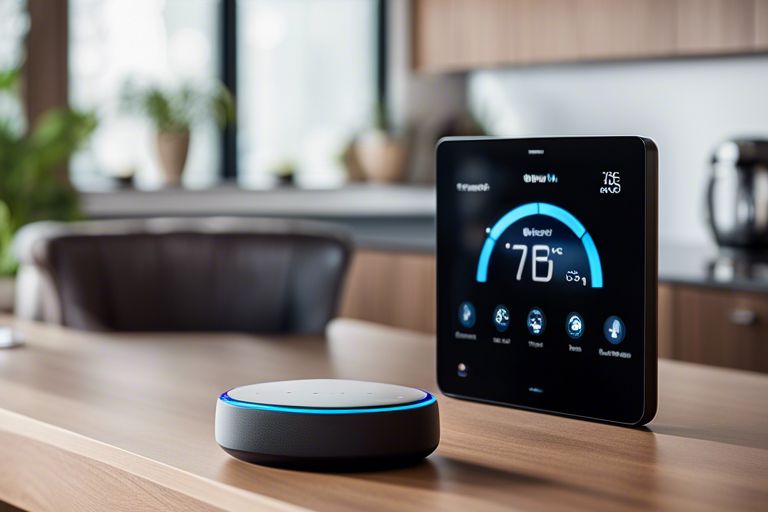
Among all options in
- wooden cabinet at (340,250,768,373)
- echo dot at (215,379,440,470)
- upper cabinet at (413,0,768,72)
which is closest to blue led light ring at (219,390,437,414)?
echo dot at (215,379,440,470)

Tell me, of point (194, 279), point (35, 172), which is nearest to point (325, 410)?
point (194, 279)

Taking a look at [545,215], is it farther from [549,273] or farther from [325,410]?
[325,410]

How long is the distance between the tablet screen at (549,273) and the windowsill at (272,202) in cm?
349

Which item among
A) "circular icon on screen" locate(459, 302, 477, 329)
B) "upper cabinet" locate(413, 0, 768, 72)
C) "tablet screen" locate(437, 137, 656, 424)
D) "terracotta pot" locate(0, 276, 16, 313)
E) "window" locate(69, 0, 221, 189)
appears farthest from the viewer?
"window" locate(69, 0, 221, 189)

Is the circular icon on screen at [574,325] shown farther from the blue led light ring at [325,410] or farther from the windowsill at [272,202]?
the windowsill at [272,202]

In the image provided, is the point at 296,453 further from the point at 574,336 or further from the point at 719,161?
the point at 719,161

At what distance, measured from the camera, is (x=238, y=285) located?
2254 millimetres

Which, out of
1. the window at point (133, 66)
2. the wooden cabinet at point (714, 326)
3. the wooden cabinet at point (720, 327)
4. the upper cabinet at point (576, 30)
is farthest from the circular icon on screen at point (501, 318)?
the window at point (133, 66)

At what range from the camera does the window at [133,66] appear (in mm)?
4578

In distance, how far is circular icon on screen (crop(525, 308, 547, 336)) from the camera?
101 cm

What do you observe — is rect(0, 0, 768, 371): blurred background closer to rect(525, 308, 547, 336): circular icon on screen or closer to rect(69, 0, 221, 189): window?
rect(69, 0, 221, 189): window

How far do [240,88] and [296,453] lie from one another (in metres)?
4.26

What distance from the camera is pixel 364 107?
5270mm

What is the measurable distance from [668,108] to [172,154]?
6.24 feet
